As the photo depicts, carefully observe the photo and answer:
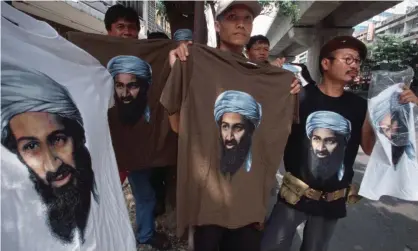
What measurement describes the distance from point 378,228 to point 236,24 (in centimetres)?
321

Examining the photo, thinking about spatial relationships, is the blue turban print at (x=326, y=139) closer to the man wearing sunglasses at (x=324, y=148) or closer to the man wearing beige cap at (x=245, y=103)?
the man wearing sunglasses at (x=324, y=148)

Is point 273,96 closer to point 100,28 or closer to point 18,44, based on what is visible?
point 18,44

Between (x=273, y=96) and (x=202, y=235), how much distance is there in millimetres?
948

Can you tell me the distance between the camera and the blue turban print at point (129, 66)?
7.24 ft

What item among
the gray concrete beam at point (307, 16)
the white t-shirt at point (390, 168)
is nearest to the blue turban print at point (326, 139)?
the white t-shirt at point (390, 168)

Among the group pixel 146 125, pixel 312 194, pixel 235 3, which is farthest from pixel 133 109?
pixel 312 194

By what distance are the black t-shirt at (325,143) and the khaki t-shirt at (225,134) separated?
0.28 meters

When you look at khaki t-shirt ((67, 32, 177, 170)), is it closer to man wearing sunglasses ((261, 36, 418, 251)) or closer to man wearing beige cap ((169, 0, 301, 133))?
man wearing beige cap ((169, 0, 301, 133))

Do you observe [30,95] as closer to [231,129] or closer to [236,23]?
[231,129]

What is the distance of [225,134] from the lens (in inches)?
73.1

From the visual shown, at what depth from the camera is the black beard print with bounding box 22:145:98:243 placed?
1.19m

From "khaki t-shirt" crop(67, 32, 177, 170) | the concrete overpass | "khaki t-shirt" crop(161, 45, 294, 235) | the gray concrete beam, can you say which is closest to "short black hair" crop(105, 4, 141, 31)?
"khaki t-shirt" crop(67, 32, 177, 170)

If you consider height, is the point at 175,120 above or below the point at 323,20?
below

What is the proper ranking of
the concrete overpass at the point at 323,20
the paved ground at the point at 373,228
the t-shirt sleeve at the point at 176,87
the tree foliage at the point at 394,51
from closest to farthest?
1. the t-shirt sleeve at the point at 176,87
2. the paved ground at the point at 373,228
3. the concrete overpass at the point at 323,20
4. the tree foliage at the point at 394,51
